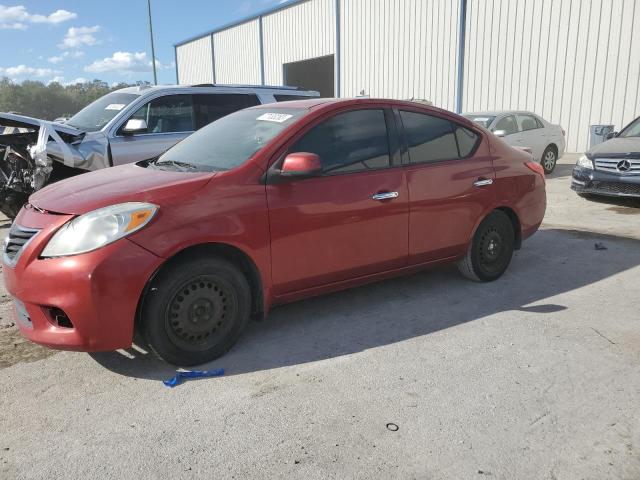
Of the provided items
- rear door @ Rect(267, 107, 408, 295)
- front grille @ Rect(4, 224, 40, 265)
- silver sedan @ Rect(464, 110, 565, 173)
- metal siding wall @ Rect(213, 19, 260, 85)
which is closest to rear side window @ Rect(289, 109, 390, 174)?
rear door @ Rect(267, 107, 408, 295)

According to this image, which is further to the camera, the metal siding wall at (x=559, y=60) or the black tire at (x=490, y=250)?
the metal siding wall at (x=559, y=60)

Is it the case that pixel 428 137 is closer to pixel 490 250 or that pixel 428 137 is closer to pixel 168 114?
pixel 490 250

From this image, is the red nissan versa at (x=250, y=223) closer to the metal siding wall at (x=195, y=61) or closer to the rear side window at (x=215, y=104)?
the rear side window at (x=215, y=104)

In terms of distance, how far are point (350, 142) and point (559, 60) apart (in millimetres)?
13820

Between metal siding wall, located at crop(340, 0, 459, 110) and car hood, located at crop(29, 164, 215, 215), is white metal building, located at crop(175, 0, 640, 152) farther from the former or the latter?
car hood, located at crop(29, 164, 215, 215)

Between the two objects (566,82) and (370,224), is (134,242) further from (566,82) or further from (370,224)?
(566,82)

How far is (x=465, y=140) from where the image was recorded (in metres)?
4.60

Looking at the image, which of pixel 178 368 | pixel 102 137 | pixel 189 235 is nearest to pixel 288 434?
pixel 178 368

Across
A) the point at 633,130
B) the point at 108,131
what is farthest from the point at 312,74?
the point at 108,131

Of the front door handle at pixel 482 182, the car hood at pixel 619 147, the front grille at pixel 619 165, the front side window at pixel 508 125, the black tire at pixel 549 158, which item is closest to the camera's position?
the front door handle at pixel 482 182

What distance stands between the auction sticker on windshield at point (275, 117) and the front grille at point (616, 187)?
6.53m

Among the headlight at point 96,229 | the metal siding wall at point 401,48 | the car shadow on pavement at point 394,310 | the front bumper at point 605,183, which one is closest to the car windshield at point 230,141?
the headlight at point 96,229

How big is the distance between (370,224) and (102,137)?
445cm

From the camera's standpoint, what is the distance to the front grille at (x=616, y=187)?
26.6 ft
